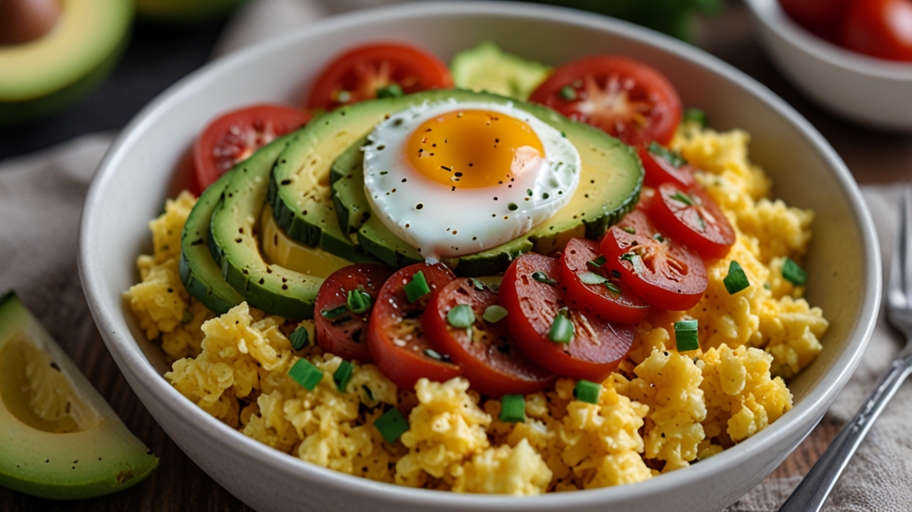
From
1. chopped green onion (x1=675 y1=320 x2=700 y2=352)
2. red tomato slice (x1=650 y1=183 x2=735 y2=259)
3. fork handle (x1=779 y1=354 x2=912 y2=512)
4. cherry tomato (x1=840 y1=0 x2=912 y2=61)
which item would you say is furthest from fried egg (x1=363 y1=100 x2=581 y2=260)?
cherry tomato (x1=840 y1=0 x2=912 y2=61)

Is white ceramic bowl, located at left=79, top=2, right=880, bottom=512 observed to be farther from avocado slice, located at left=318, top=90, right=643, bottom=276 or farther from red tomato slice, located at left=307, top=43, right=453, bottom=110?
avocado slice, located at left=318, top=90, right=643, bottom=276

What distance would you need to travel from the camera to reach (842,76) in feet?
13.9

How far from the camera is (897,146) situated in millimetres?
4379

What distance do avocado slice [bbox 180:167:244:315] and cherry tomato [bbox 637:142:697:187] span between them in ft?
5.22

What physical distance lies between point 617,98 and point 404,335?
1.77 meters

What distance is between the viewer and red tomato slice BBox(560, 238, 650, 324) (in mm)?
2469

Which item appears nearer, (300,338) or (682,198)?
(300,338)

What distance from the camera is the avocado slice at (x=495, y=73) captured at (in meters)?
3.85

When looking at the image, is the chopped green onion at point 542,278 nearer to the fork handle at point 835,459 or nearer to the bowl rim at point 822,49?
the fork handle at point 835,459

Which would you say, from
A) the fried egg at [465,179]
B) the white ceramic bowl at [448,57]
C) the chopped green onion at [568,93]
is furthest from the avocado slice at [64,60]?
the chopped green onion at [568,93]

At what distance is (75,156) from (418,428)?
280cm

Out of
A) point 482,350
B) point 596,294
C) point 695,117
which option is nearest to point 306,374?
point 482,350

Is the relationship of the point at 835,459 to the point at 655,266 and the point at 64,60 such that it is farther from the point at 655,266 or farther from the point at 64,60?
the point at 64,60

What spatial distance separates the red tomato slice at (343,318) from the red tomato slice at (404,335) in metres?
0.06
